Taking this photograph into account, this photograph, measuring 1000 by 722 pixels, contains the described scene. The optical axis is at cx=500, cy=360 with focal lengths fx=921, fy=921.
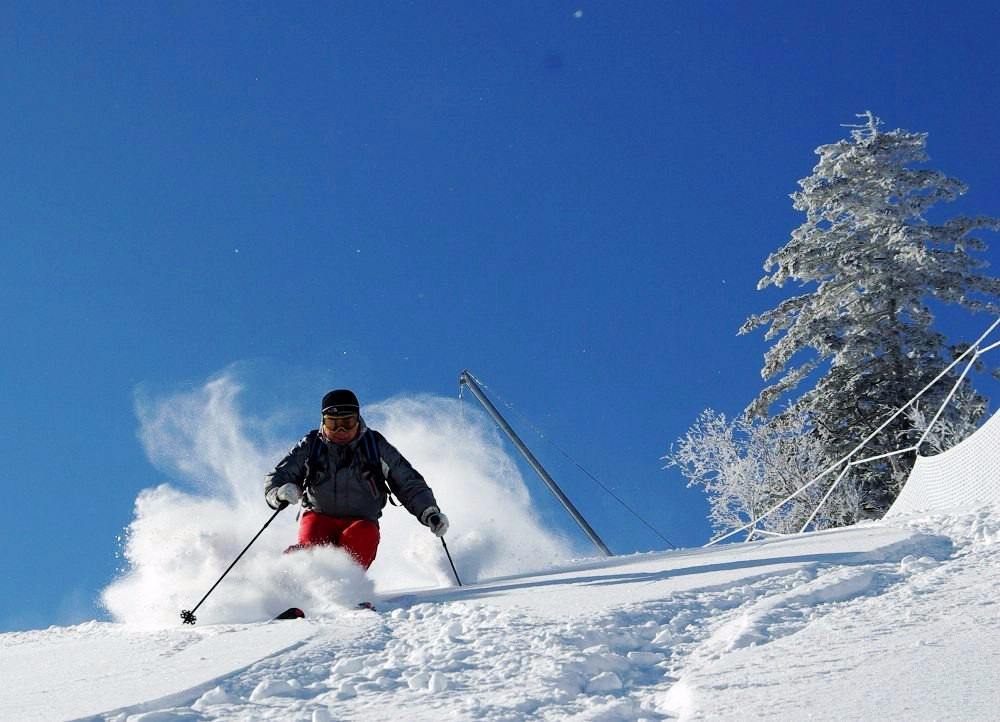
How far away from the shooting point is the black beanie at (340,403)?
752 centimetres

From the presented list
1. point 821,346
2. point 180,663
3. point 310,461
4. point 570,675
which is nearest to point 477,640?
point 570,675

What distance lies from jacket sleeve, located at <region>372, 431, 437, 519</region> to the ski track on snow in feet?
7.00

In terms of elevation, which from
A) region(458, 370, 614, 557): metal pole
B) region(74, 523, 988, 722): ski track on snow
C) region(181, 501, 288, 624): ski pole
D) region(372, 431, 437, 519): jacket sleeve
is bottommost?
region(74, 523, 988, 722): ski track on snow

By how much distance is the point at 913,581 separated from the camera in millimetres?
4949

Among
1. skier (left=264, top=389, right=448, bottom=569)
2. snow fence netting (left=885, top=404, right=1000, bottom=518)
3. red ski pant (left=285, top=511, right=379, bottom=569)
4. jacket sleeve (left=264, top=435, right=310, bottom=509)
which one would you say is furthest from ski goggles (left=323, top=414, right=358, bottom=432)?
snow fence netting (left=885, top=404, right=1000, bottom=518)

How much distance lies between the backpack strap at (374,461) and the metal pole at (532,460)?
6832 mm

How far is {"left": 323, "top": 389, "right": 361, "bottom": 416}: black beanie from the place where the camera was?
24.7 feet

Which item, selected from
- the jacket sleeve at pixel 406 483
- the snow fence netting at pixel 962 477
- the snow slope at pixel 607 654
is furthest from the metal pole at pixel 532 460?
the snow slope at pixel 607 654

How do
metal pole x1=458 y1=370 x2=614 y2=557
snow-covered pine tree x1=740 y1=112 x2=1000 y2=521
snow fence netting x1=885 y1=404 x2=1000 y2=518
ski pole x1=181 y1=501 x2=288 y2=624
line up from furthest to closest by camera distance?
snow-covered pine tree x1=740 y1=112 x2=1000 y2=521 → metal pole x1=458 y1=370 x2=614 y2=557 → snow fence netting x1=885 y1=404 x2=1000 y2=518 → ski pole x1=181 y1=501 x2=288 y2=624

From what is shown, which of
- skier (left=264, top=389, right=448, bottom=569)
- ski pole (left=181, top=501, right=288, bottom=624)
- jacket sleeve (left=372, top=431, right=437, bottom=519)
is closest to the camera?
ski pole (left=181, top=501, right=288, bottom=624)

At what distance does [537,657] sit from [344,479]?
369 cm

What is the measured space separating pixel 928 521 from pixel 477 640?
416cm

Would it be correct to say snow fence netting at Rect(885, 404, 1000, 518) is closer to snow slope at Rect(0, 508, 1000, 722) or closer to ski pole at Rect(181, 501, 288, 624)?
snow slope at Rect(0, 508, 1000, 722)

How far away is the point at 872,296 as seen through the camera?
66.6 feet
